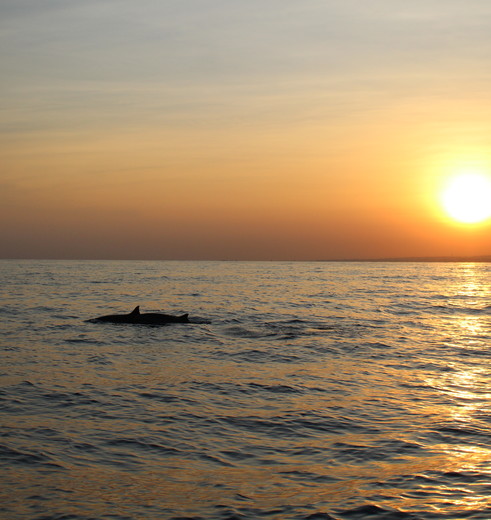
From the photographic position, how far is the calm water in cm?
880

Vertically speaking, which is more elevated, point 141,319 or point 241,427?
point 141,319

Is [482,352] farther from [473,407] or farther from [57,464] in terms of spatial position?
[57,464]

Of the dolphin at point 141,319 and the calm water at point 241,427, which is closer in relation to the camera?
the calm water at point 241,427

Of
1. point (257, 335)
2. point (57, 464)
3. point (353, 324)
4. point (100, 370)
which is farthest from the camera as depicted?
point (353, 324)

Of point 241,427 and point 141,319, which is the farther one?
point 141,319

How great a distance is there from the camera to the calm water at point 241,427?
880cm

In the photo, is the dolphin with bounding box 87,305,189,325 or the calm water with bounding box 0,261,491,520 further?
the dolphin with bounding box 87,305,189,325

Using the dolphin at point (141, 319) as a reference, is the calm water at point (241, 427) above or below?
below

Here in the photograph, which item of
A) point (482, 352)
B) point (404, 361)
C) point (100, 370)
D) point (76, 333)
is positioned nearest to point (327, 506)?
point (100, 370)

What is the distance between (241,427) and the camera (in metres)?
12.6

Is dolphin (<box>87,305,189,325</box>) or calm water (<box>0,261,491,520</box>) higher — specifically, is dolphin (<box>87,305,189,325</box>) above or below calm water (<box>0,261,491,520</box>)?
above

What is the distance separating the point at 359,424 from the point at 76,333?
683 inches

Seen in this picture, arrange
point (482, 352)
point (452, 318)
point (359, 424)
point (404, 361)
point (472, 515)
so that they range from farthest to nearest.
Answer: point (452, 318), point (482, 352), point (404, 361), point (359, 424), point (472, 515)

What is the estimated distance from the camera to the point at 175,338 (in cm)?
2622
